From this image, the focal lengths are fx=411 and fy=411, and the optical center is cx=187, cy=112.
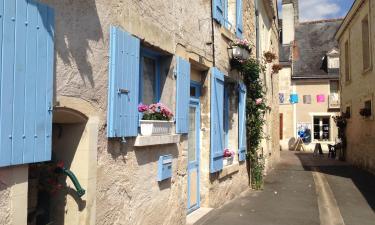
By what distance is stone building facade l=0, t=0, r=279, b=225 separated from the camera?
3.13 m

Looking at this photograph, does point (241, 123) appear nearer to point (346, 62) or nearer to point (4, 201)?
point (4, 201)

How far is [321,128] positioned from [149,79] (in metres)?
23.1

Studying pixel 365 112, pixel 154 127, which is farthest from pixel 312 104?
pixel 154 127

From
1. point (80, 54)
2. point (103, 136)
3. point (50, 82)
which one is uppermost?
point (80, 54)

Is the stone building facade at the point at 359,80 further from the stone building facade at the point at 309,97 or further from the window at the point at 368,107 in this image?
the stone building facade at the point at 309,97

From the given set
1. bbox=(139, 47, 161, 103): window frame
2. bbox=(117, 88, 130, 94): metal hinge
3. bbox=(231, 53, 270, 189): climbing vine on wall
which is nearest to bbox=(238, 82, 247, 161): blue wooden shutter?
bbox=(231, 53, 270, 189): climbing vine on wall

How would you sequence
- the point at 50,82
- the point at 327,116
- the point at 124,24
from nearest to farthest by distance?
the point at 50,82, the point at 124,24, the point at 327,116

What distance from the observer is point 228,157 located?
785cm

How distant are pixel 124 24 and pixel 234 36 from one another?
4.48m

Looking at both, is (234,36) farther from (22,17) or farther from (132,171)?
(22,17)

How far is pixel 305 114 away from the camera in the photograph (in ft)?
86.5

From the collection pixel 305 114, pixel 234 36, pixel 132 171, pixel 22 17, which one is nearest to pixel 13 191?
pixel 22 17

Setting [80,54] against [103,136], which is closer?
[80,54]

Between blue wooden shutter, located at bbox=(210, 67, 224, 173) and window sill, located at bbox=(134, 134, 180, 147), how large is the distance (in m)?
1.60
